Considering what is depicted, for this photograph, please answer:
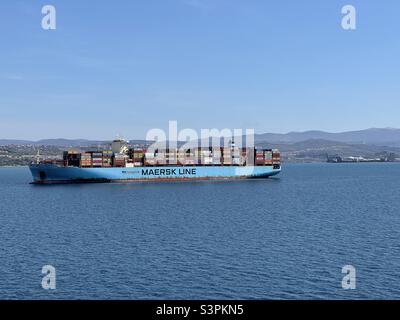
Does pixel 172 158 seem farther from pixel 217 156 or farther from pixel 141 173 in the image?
pixel 217 156

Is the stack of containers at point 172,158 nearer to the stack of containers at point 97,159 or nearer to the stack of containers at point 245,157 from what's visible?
the stack of containers at point 97,159

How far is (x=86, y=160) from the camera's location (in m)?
126

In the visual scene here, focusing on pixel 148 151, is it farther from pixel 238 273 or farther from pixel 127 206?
pixel 238 273

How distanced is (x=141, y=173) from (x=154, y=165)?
204 inches

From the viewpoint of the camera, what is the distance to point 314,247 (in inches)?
1665

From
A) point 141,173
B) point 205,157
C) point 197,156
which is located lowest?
point 141,173

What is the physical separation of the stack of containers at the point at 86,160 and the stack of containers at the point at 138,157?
13946 millimetres

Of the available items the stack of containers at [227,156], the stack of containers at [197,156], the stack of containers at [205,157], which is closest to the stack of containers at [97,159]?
the stack of containers at [197,156]

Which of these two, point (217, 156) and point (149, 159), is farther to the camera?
point (217, 156)

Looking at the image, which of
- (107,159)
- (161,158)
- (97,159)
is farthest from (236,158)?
(97,159)

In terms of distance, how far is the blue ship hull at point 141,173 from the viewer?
4904 inches
